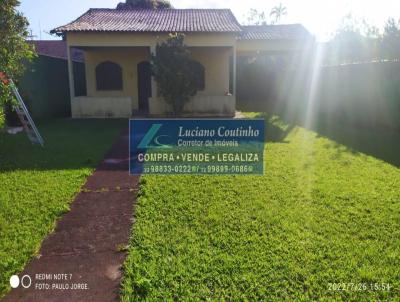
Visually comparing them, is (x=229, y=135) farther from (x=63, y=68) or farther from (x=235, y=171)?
(x=63, y=68)

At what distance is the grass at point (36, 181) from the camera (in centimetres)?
422

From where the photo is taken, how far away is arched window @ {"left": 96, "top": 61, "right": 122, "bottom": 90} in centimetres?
1800

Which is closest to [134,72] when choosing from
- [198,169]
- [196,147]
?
[196,147]

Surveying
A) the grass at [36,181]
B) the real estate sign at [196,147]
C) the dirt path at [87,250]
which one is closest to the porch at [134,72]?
the real estate sign at [196,147]

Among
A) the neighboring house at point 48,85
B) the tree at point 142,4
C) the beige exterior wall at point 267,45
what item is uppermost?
the tree at point 142,4

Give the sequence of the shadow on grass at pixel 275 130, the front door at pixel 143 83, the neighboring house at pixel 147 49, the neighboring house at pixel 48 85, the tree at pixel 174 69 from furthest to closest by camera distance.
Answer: the front door at pixel 143 83 < the neighboring house at pixel 147 49 < the neighboring house at pixel 48 85 < the tree at pixel 174 69 < the shadow on grass at pixel 275 130

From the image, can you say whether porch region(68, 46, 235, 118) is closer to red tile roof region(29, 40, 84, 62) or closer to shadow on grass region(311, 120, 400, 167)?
shadow on grass region(311, 120, 400, 167)

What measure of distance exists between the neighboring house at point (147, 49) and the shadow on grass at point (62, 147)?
2342 mm

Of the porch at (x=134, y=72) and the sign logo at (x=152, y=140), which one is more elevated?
the porch at (x=134, y=72)

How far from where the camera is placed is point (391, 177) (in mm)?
6699

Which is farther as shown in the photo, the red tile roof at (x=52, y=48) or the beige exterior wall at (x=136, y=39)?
the red tile roof at (x=52, y=48)

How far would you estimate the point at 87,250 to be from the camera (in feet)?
13.8

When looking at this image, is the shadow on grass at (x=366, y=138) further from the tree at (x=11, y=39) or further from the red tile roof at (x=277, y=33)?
the red tile roof at (x=277, y=33)
